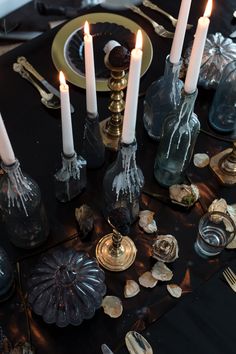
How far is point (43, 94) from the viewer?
38.4 inches

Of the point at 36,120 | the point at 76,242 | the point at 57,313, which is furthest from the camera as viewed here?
the point at 36,120

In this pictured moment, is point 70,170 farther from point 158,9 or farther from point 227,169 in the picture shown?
point 158,9

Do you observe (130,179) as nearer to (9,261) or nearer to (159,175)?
(159,175)

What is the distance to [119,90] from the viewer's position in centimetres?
84

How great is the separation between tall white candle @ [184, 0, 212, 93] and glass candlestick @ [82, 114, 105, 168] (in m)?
0.19

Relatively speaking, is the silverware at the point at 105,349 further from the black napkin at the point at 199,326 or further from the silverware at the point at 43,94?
the silverware at the point at 43,94

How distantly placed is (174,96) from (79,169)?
9.1 inches

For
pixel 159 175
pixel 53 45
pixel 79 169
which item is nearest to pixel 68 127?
Answer: pixel 79 169

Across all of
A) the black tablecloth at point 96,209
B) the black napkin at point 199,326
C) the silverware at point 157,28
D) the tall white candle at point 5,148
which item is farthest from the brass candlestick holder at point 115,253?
the silverware at point 157,28

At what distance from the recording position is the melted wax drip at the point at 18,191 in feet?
2.33

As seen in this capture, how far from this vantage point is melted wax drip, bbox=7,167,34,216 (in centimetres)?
71

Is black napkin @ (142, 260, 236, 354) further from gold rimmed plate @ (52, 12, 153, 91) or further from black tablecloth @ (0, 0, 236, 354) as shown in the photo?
gold rimmed plate @ (52, 12, 153, 91)

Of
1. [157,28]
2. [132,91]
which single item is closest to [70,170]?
[132,91]

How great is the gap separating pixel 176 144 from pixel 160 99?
104 mm
